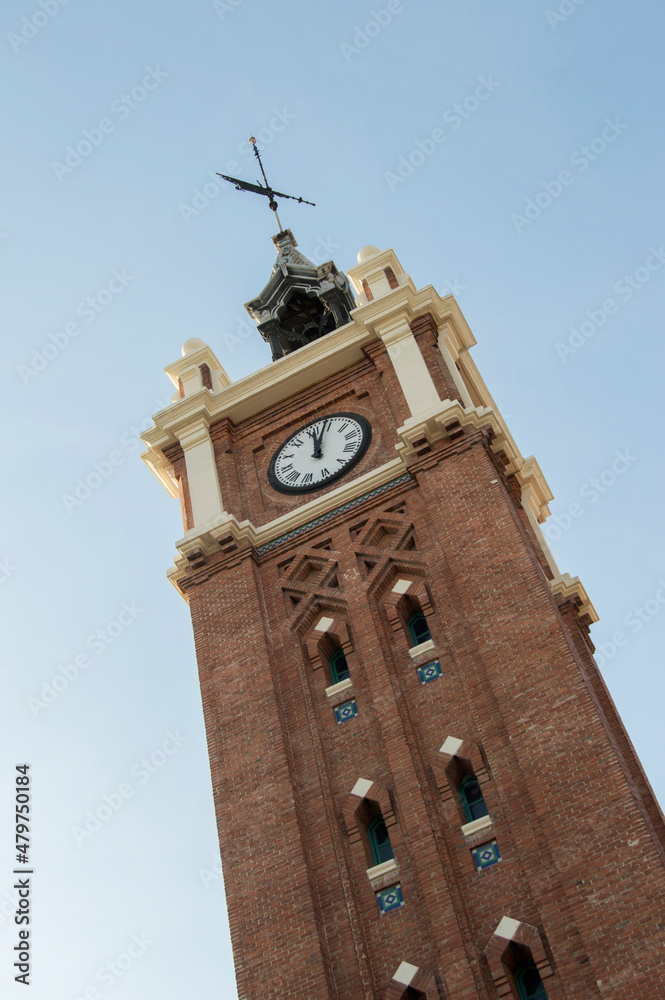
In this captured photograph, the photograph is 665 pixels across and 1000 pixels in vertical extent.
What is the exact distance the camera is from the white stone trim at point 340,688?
78.9 feet

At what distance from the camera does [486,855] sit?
803 inches

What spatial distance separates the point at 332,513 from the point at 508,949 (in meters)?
10.5

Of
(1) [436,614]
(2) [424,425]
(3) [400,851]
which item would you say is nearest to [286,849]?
(3) [400,851]

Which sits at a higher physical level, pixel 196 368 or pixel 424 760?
pixel 196 368

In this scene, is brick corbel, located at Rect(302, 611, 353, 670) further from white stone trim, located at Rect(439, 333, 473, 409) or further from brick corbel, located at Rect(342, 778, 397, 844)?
white stone trim, located at Rect(439, 333, 473, 409)

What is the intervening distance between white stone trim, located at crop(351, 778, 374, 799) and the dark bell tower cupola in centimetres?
1595

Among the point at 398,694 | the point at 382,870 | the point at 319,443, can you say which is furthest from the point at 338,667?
the point at 319,443

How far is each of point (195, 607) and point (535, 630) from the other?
760 centimetres

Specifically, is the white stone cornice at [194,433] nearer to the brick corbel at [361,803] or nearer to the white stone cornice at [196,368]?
the white stone cornice at [196,368]

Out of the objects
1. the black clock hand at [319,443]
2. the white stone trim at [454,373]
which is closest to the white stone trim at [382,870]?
the black clock hand at [319,443]

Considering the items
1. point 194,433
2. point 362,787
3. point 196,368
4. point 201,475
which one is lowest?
point 362,787

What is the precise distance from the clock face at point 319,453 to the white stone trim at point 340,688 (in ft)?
18.1

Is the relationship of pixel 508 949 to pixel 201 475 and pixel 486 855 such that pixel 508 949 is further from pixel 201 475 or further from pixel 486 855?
Result: pixel 201 475

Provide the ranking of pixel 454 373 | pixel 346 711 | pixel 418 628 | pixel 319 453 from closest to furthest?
pixel 346 711
pixel 418 628
pixel 319 453
pixel 454 373
